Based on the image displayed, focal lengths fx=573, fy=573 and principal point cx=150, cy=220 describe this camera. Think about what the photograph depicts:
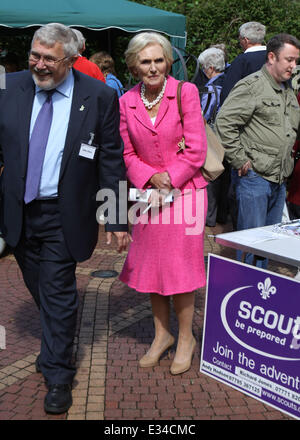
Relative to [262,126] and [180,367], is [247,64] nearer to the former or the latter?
[262,126]

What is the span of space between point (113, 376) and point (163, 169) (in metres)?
1.35

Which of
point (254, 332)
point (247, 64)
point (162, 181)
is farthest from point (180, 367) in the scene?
point (247, 64)

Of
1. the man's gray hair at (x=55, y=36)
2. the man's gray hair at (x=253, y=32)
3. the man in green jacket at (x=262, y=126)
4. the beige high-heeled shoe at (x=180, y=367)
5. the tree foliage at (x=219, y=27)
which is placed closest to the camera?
the man's gray hair at (x=55, y=36)

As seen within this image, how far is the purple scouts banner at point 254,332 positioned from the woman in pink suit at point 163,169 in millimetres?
218

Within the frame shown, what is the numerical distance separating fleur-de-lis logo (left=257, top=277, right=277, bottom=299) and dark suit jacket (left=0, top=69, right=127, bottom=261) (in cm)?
85

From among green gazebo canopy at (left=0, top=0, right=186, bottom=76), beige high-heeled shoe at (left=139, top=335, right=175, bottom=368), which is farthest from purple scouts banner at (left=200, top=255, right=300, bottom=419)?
green gazebo canopy at (left=0, top=0, right=186, bottom=76)

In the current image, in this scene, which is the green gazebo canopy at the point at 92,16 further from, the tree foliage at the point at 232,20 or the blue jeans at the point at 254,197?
the blue jeans at the point at 254,197

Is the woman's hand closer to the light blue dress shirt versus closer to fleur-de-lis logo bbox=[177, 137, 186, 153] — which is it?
fleur-de-lis logo bbox=[177, 137, 186, 153]

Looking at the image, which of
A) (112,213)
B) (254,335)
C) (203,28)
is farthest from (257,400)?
Answer: (203,28)

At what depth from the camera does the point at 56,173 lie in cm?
310

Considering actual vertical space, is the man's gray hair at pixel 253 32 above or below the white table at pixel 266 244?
above

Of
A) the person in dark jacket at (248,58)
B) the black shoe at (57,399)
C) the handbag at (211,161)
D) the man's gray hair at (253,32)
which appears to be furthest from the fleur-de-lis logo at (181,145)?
the man's gray hair at (253,32)

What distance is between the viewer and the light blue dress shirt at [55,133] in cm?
307

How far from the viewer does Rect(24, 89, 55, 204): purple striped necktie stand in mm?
3043
